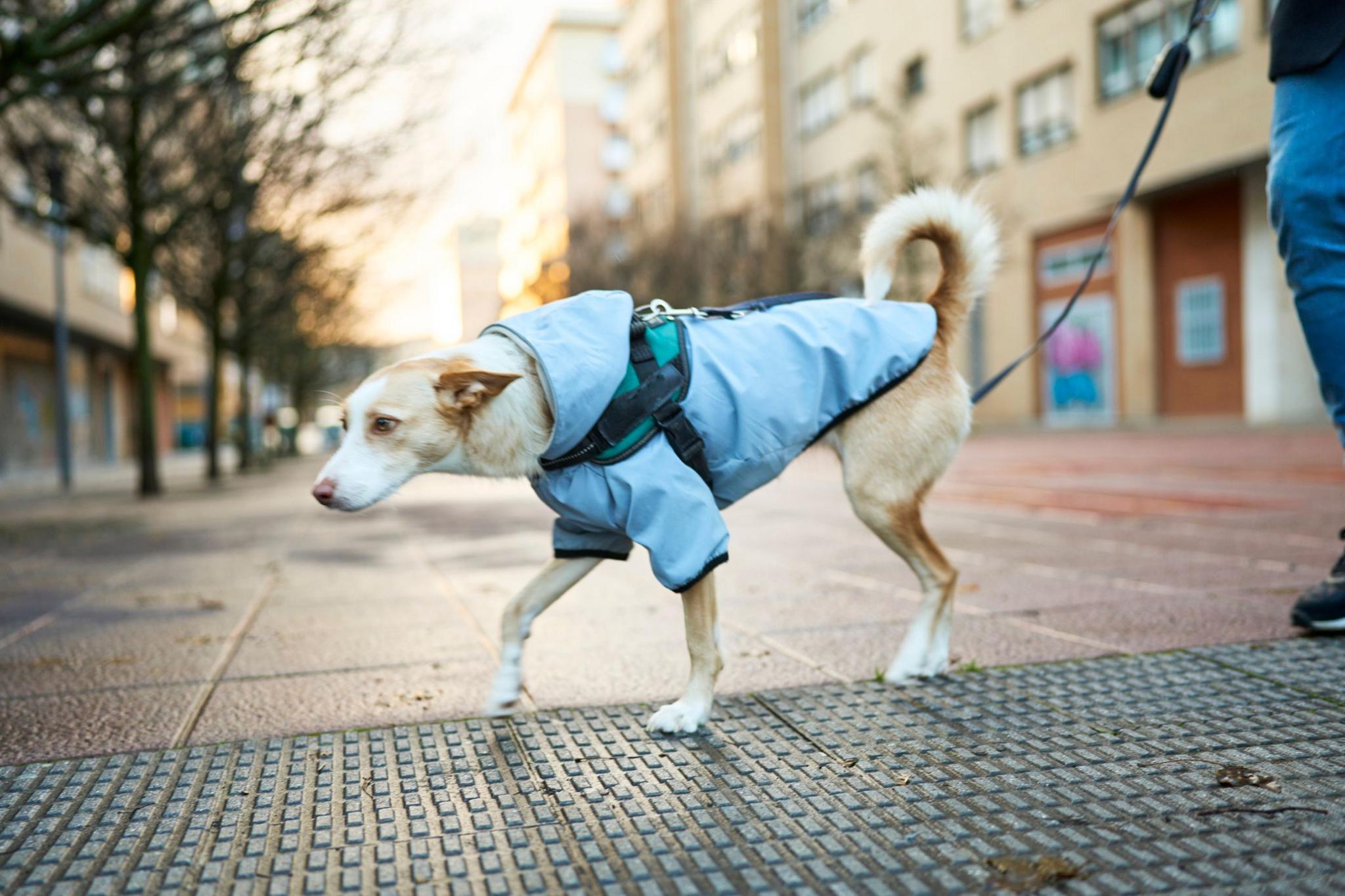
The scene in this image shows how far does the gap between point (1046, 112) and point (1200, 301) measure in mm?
6434

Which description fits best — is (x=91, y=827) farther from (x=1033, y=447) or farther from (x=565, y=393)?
(x=1033, y=447)

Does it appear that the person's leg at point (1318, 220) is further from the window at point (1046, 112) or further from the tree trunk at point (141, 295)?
the window at point (1046, 112)

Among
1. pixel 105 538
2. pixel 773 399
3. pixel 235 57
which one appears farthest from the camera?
pixel 235 57

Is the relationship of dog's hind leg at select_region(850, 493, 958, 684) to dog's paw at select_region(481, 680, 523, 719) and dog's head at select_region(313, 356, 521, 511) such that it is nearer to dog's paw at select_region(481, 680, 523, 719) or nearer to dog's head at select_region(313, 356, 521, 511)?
dog's paw at select_region(481, 680, 523, 719)

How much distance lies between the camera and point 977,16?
96.4 feet

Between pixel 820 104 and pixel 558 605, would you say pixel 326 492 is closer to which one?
pixel 558 605

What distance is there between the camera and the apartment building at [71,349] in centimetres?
2600

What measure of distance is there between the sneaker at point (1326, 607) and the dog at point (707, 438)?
110 cm

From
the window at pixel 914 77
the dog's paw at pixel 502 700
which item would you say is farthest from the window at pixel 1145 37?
the dog's paw at pixel 502 700

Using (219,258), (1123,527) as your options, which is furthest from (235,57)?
(219,258)

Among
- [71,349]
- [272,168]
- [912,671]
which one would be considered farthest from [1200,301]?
[71,349]

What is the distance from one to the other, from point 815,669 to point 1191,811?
56.0 inches

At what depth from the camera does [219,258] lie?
20.7 meters

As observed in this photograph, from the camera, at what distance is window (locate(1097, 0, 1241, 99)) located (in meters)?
21.4
